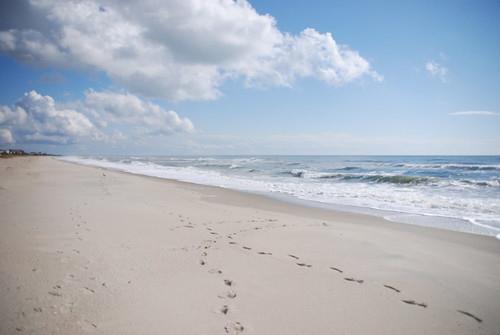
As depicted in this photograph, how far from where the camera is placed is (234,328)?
101 inches

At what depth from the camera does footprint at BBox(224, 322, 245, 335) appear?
2.51 metres

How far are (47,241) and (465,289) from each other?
6.50 metres

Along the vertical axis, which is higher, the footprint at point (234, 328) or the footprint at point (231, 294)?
the footprint at point (231, 294)

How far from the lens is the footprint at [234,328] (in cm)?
251

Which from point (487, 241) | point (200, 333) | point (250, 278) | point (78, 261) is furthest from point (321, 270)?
point (487, 241)

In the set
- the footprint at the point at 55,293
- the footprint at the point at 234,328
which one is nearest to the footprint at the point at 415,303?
the footprint at the point at 234,328

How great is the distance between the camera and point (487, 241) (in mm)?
5801

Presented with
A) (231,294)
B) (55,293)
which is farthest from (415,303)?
(55,293)

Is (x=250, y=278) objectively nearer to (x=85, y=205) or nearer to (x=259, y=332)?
(x=259, y=332)

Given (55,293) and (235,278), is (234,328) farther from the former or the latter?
(55,293)

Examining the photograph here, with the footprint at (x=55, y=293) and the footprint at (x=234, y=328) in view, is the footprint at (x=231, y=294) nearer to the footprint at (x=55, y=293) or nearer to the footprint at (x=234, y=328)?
the footprint at (x=234, y=328)

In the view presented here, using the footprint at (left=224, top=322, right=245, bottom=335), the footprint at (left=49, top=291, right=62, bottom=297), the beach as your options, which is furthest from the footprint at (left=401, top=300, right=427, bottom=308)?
the footprint at (left=49, top=291, right=62, bottom=297)

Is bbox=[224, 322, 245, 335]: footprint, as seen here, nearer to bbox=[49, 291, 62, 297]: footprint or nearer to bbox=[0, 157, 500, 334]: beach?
bbox=[0, 157, 500, 334]: beach

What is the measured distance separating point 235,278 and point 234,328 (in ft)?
3.39
